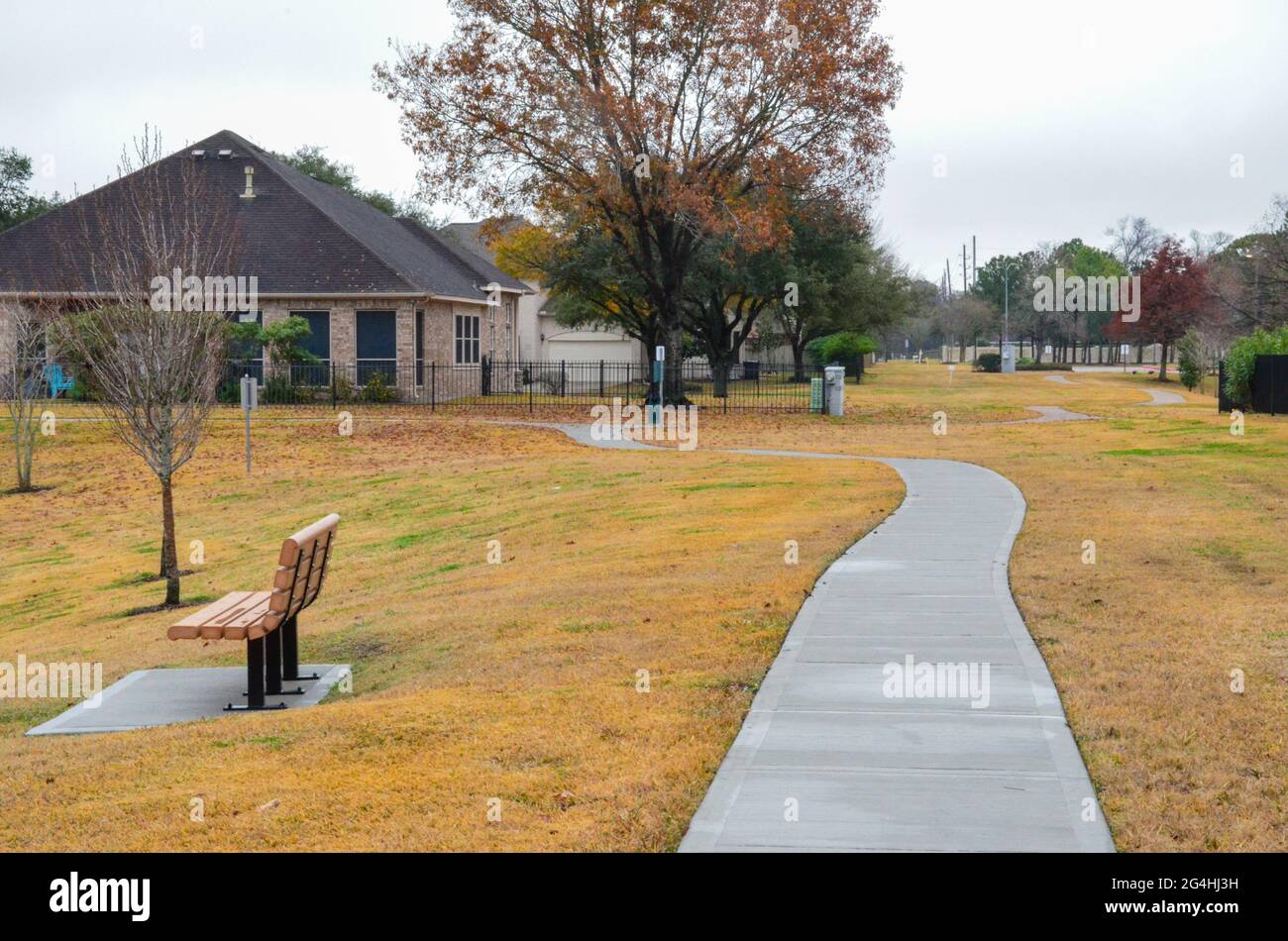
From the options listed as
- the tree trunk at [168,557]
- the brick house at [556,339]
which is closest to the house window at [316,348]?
the brick house at [556,339]

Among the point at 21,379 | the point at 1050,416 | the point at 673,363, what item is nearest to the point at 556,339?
the point at 673,363

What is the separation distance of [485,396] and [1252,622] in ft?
126

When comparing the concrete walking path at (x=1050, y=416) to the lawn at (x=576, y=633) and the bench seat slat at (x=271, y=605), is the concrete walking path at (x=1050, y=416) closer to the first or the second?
the lawn at (x=576, y=633)

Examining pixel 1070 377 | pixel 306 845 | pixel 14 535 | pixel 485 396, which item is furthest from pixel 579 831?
pixel 1070 377

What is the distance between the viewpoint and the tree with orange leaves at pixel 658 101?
122ft

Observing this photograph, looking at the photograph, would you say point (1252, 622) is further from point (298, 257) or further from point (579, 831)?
point (298, 257)

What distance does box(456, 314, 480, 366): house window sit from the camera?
46.5 metres

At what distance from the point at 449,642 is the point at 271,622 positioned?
1.59m

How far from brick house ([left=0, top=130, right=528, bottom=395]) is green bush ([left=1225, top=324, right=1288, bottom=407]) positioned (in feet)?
71.9

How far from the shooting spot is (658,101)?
36875 millimetres

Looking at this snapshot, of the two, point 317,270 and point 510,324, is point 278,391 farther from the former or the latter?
point 510,324

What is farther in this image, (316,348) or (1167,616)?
(316,348)

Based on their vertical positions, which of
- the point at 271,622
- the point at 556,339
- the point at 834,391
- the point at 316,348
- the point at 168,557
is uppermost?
the point at 556,339

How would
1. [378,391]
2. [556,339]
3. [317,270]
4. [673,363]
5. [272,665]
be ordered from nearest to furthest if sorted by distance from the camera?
[272,665] < [378,391] < [317,270] < [673,363] < [556,339]
